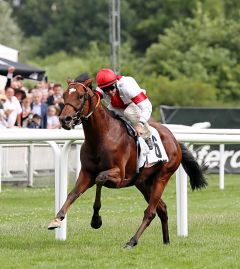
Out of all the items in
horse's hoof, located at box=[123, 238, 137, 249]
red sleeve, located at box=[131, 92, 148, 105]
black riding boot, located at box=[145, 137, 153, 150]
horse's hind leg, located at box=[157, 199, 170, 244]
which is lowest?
horse's hoof, located at box=[123, 238, 137, 249]

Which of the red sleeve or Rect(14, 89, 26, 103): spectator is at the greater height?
Rect(14, 89, 26, 103): spectator

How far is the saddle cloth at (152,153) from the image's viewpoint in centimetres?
939

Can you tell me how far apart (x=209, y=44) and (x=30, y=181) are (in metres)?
34.2

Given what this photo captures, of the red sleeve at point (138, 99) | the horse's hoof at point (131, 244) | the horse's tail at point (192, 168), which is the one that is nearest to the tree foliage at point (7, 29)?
the horse's tail at point (192, 168)

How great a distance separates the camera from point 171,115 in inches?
845

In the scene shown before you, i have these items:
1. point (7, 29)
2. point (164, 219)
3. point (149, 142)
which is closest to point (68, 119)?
point (149, 142)

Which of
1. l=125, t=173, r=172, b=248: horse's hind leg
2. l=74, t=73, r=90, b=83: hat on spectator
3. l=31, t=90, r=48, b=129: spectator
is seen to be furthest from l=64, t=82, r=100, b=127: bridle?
l=31, t=90, r=48, b=129: spectator

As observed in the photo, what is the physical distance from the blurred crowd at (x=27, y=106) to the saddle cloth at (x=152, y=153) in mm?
7738

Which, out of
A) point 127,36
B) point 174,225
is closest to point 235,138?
point 174,225

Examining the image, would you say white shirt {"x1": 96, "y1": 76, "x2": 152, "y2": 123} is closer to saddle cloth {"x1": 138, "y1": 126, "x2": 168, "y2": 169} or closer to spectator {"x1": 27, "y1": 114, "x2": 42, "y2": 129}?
saddle cloth {"x1": 138, "y1": 126, "x2": 168, "y2": 169}

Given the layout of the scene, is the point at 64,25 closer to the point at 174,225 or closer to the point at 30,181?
the point at 30,181

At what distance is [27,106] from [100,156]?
9.78m

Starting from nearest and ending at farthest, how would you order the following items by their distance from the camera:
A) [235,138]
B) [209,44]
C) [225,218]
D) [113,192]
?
[235,138], [225,218], [113,192], [209,44]

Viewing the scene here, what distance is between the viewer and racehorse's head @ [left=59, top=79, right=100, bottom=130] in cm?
856
